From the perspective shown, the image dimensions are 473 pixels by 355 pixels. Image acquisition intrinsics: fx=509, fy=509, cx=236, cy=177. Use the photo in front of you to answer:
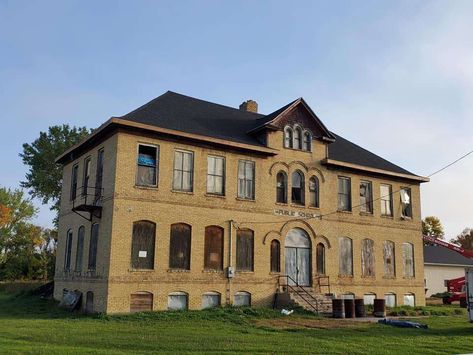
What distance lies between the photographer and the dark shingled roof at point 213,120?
2452cm

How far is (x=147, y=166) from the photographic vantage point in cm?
2328

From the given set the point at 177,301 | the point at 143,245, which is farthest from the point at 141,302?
the point at 143,245

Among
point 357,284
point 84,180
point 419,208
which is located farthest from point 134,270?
point 419,208

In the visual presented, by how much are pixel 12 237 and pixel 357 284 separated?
4850 cm

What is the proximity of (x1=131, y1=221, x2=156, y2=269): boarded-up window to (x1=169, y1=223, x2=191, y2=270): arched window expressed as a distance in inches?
37.6

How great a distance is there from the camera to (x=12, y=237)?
63000 mm

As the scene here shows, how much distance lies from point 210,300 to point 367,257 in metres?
10.8

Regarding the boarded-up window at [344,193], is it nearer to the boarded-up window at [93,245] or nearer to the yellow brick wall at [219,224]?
the yellow brick wall at [219,224]

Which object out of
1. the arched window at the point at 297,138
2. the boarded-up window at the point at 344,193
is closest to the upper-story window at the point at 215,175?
the arched window at the point at 297,138

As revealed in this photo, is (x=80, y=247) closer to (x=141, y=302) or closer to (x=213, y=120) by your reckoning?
(x=141, y=302)

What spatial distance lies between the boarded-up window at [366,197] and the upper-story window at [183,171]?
11.4 metres

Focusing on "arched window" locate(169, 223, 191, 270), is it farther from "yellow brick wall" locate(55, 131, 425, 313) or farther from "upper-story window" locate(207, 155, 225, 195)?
"upper-story window" locate(207, 155, 225, 195)

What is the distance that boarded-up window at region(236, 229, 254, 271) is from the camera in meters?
25.2

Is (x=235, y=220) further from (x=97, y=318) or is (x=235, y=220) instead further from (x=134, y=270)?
(x=97, y=318)
